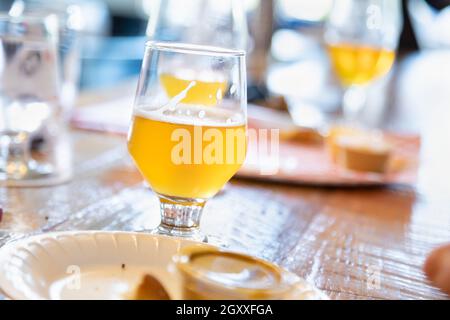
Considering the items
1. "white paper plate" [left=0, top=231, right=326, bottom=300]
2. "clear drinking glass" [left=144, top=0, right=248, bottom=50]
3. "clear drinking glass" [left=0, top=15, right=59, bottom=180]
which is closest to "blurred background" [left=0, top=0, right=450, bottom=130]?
"clear drinking glass" [left=144, top=0, right=248, bottom=50]

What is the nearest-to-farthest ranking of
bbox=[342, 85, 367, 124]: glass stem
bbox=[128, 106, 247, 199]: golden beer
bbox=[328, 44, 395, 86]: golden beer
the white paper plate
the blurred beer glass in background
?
1. the white paper plate
2. bbox=[128, 106, 247, 199]: golden beer
3. the blurred beer glass in background
4. bbox=[328, 44, 395, 86]: golden beer
5. bbox=[342, 85, 367, 124]: glass stem

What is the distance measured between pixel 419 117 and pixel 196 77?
4.51ft

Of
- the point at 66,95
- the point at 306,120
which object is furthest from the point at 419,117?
the point at 66,95

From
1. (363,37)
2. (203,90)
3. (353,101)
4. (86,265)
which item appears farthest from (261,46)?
(86,265)

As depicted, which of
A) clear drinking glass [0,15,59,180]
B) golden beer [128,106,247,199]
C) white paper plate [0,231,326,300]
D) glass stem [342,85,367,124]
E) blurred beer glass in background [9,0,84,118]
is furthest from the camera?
glass stem [342,85,367,124]

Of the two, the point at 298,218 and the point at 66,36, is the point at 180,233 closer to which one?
the point at 298,218

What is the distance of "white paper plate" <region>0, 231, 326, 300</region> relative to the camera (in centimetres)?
48

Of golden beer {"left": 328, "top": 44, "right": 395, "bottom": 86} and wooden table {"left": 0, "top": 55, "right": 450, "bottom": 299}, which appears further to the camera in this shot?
golden beer {"left": 328, "top": 44, "right": 395, "bottom": 86}

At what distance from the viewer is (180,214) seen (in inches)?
27.5

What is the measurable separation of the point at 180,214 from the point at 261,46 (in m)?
3.77

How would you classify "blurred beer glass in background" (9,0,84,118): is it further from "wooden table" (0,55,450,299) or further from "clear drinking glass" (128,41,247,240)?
"clear drinking glass" (128,41,247,240)

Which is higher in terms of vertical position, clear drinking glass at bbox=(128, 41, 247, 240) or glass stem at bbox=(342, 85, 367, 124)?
clear drinking glass at bbox=(128, 41, 247, 240)
